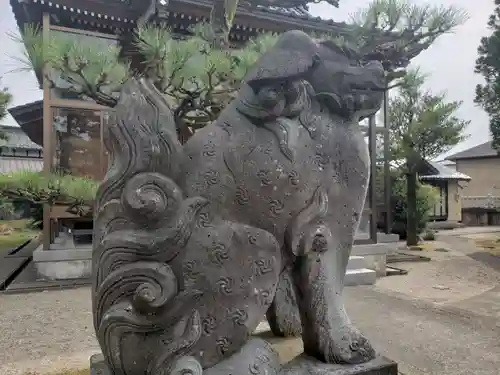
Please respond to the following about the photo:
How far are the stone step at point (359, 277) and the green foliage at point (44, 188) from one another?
3.34 meters

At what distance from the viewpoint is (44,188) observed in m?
4.33

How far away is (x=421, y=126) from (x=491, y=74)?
10.2 feet

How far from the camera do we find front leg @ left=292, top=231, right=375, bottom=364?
139cm

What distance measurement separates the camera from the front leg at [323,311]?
1.39m

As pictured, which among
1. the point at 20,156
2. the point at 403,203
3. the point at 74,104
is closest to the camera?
the point at 74,104

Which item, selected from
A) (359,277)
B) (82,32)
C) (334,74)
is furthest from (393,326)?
(82,32)

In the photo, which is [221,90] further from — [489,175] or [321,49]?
[489,175]

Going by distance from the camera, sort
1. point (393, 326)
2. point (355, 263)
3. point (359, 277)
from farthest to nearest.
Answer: point (355, 263)
point (359, 277)
point (393, 326)

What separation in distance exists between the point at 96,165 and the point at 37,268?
213cm

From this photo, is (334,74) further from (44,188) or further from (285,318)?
(44,188)

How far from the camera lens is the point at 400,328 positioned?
12.6 ft

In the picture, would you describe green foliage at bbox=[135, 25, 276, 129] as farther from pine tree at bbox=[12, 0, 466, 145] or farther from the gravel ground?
the gravel ground

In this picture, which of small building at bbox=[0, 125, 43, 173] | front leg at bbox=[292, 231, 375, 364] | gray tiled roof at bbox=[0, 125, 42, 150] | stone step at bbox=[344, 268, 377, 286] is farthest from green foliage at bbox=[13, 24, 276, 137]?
gray tiled roof at bbox=[0, 125, 42, 150]

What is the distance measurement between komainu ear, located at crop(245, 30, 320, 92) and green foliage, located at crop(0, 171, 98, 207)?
333cm
